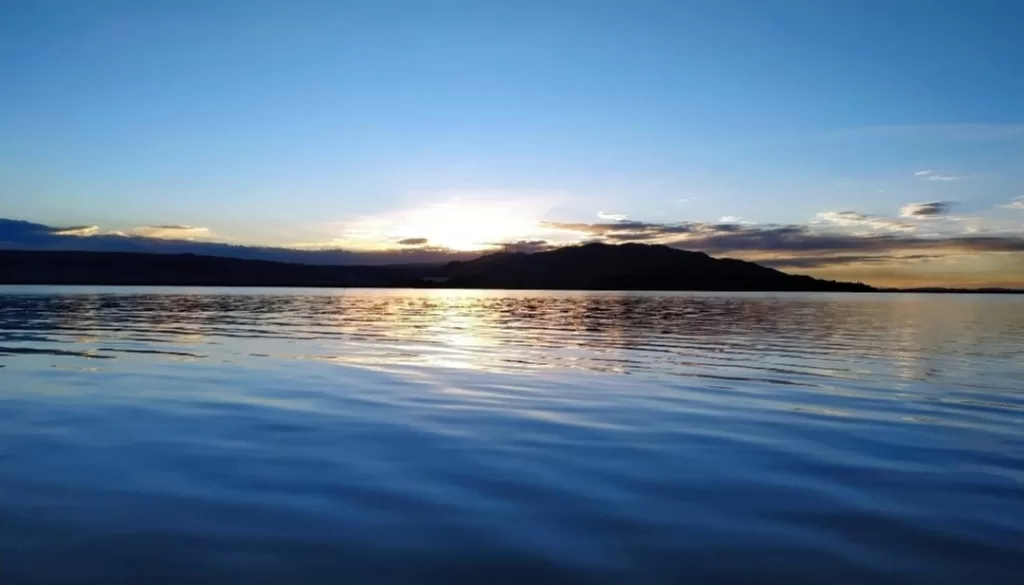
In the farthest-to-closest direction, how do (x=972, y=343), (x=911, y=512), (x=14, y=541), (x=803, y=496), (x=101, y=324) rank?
(x=101, y=324) < (x=972, y=343) < (x=803, y=496) < (x=911, y=512) < (x=14, y=541)

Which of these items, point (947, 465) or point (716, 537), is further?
point (947, 465)

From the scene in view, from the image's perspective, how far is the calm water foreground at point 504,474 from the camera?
681cm

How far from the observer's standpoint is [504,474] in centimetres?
1001

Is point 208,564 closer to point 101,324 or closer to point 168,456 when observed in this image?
point 168,456

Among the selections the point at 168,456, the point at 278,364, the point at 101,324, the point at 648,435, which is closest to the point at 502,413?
the point at 648,435

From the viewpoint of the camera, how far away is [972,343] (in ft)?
116

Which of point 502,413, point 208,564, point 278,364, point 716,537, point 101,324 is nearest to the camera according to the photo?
point 208,564

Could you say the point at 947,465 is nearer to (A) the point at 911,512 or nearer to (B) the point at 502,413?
(A) the point at 911,512

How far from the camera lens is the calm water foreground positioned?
268 inches

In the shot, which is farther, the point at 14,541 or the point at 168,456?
the point at 168,456

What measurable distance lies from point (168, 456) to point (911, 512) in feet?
31.3

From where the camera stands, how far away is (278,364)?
2323 centimetres

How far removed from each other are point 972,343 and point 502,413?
29612mm

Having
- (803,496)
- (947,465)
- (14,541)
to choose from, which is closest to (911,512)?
(803,496)
